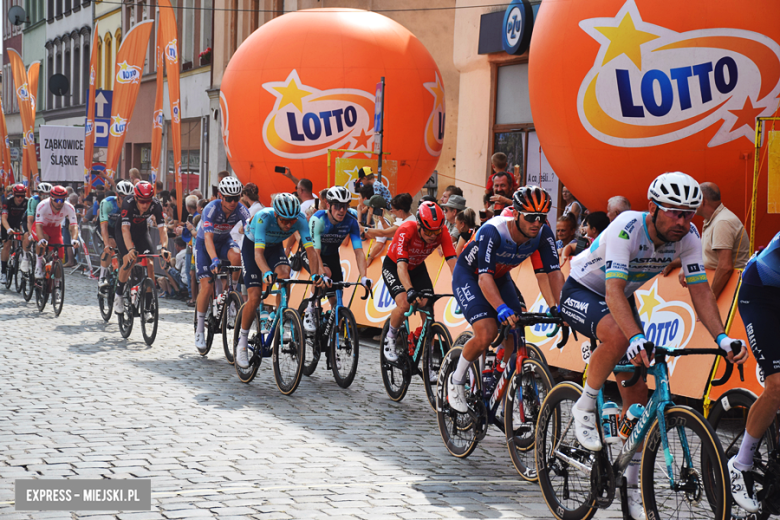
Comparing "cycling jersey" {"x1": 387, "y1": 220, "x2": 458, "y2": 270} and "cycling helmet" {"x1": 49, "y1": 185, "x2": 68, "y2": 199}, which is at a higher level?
"cycling helmet" {"x1": 49, "y1": 185, "x2": 68, "y2": 199}

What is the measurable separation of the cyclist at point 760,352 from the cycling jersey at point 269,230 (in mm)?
5268

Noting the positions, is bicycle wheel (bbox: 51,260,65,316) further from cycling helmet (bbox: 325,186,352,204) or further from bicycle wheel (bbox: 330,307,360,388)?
bicycle wheel (bbox: 330,307,360,388)

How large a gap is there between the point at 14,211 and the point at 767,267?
16.5 metres

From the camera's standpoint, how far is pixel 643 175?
10562mm

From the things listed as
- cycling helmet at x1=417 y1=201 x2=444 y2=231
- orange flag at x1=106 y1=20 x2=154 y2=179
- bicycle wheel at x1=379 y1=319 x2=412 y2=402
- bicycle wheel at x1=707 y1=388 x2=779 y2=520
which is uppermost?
orange flag at x1=106 y1=20 x2=154 y2=179

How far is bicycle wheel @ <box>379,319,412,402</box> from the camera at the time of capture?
8742 millimetres

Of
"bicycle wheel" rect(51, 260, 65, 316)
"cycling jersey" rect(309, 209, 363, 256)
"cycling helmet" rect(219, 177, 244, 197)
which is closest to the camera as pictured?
"cycling jersey" rect(309, 209, 363, 256)

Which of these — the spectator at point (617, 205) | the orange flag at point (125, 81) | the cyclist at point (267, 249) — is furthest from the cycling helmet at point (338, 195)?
the orange flag at point (125, 81)

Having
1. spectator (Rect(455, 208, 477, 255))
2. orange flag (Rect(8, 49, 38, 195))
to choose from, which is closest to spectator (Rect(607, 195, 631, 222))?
spectator (Rect(455, 208, 477, 255))

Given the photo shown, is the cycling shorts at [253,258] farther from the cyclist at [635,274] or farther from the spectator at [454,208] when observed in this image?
the cyclist at [635,274]

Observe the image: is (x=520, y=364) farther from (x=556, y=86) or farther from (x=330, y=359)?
(x=556, y=86)

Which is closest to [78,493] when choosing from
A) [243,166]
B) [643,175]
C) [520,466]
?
[520,466]

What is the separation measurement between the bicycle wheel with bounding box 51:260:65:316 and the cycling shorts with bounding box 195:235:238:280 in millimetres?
4207

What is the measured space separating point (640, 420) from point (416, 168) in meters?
13.7
